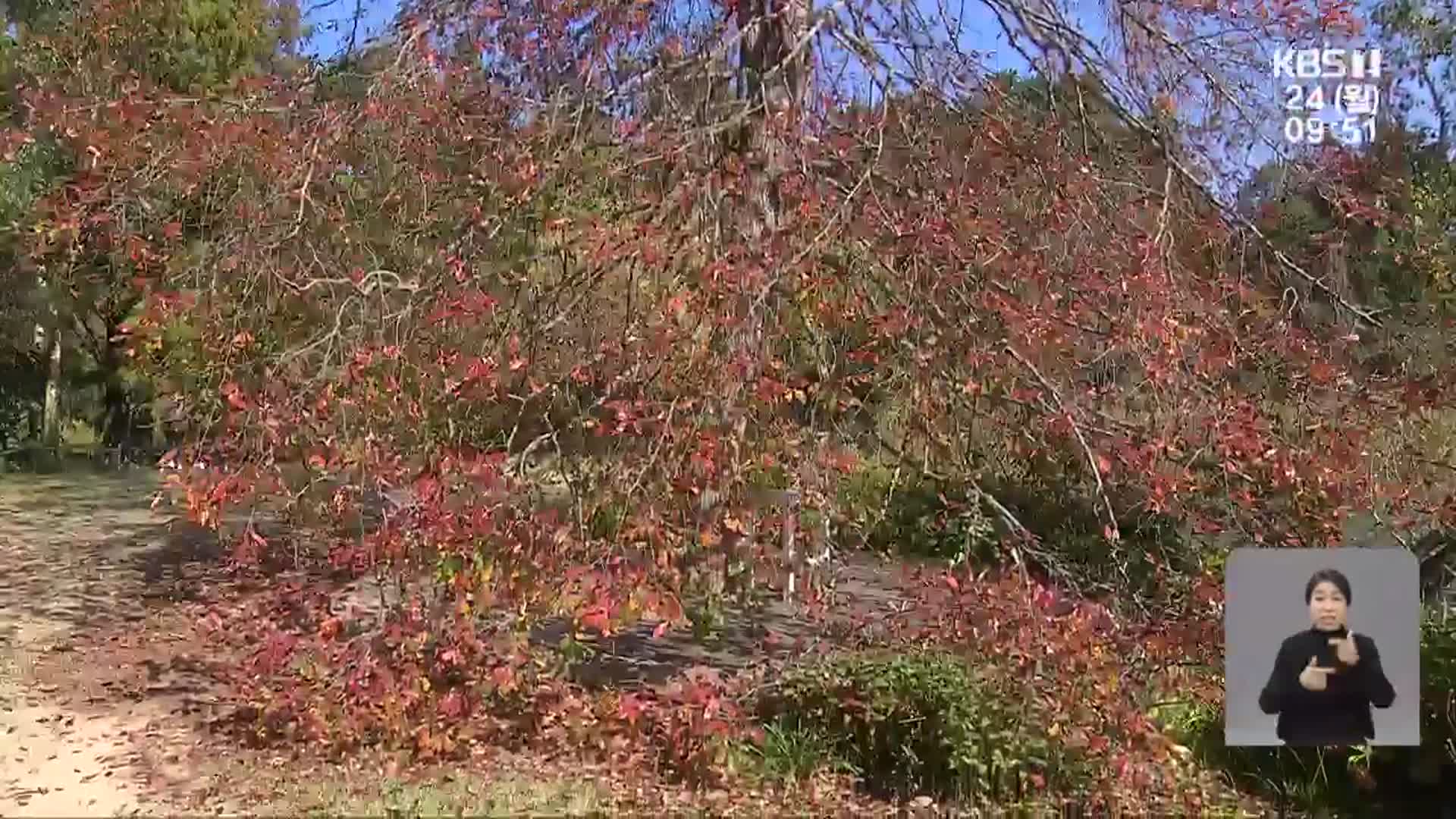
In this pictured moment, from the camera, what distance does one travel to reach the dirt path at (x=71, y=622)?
473 centimetres

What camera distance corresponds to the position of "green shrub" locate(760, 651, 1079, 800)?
4.33 meters

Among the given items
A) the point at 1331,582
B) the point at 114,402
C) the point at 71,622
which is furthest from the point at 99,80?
the point at 114,402

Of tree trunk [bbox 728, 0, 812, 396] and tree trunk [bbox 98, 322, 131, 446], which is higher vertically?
tree trunk [bbox 728, 0, 812, 396]

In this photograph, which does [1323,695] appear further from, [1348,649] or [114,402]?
[114,402]

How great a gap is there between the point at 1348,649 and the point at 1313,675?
119mm

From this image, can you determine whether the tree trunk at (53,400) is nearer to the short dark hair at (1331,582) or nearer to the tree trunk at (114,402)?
the tree trunk at (114,402)

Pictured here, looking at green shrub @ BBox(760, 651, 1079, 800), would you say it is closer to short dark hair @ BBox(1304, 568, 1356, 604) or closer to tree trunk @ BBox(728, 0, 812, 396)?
short dark hair @ BBox(1304, 568, 1356, 604)

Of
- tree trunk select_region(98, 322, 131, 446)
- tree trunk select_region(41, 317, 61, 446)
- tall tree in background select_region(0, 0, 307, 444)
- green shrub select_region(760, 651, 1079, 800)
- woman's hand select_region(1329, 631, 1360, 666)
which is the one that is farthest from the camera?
tree trunk select_region(41, 317, 61, 446)

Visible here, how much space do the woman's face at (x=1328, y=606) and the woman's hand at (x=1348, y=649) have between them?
0.04 meters

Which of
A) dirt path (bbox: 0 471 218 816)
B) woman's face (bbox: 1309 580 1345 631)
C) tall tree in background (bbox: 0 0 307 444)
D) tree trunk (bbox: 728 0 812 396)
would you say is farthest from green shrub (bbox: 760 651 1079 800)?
tall tree in background (bbox: 0 0 307 444)

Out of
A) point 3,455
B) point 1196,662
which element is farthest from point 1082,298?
point 3,455

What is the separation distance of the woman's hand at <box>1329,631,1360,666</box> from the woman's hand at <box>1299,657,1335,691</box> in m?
0.05

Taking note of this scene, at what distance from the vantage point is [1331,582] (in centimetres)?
349

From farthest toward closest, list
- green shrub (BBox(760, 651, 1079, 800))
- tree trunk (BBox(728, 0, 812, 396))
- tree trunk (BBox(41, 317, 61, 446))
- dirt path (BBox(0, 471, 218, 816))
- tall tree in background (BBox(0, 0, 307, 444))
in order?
tree trunk (BBox(41, 317, 61, 446)), tall tree in background (BBox(0, 0, 307, 444)), dirt path (BBox(0, 471, 218, 816)), tree trunk (BBox(728, 0, 812, 396)), green shrub (BBox(760, 651, 1079, 800))
